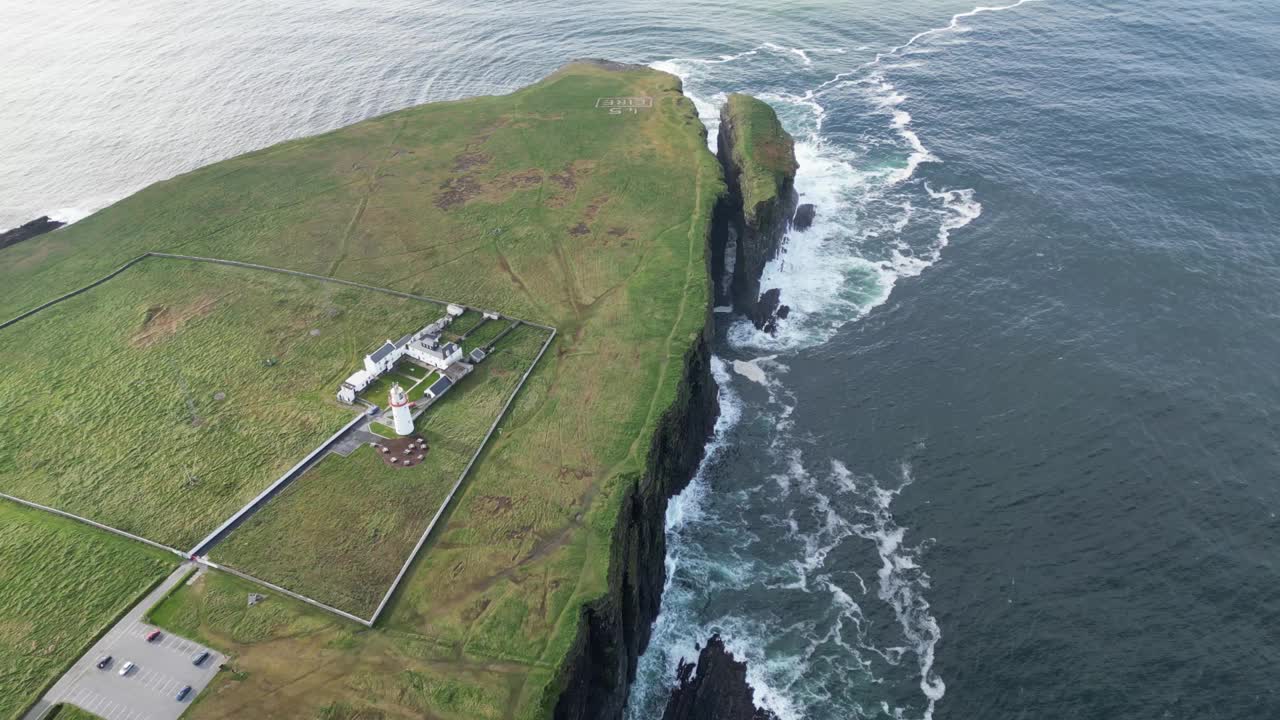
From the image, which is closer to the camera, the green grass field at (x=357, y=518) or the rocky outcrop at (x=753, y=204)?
the green grass field at (x=357, y=518)

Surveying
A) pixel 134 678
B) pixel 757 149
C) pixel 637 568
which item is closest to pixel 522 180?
pixel 757 149

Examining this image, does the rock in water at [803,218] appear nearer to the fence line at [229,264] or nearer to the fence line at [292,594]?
the fence line at [229,264]

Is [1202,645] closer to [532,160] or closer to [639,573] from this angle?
[639,573]

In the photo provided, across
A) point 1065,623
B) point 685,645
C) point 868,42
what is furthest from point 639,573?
point 868,42

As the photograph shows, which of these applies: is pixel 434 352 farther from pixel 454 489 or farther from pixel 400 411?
pixel 454 489

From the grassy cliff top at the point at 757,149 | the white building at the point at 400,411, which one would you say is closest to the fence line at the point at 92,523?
the white building at the point at 400,411

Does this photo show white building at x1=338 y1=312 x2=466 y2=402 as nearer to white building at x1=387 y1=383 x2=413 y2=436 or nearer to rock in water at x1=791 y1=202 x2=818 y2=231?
white building at x1=387 y1=383 x2=413 y2=436
